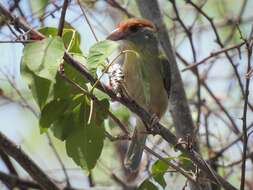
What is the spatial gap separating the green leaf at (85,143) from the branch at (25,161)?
0.60m

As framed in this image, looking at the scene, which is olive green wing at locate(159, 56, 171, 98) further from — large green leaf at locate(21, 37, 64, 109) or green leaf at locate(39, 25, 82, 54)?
large green leaf at locate(21, 37, 64, 109)

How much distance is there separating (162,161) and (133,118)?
1654mm

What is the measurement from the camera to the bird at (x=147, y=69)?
3654 millimetres

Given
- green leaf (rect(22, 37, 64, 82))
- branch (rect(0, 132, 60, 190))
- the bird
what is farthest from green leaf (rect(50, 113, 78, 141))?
the bird

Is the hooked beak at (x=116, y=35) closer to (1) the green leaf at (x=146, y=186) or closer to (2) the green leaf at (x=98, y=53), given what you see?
(1) the green leaf at (x=146, y=186)

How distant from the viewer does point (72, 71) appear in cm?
234

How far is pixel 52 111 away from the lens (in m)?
2.39

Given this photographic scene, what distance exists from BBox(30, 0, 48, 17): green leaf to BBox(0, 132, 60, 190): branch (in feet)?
4.12

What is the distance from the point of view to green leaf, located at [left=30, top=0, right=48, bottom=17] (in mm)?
3945

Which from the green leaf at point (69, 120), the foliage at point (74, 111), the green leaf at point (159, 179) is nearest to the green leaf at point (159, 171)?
the green leaf at point (159, 179)

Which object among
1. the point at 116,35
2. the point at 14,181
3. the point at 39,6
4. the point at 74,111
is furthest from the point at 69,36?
the point at 39,6

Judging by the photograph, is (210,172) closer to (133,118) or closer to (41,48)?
(41,48)

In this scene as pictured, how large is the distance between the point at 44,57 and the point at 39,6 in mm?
2427

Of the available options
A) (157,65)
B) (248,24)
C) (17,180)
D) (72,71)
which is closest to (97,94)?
(72,71)
